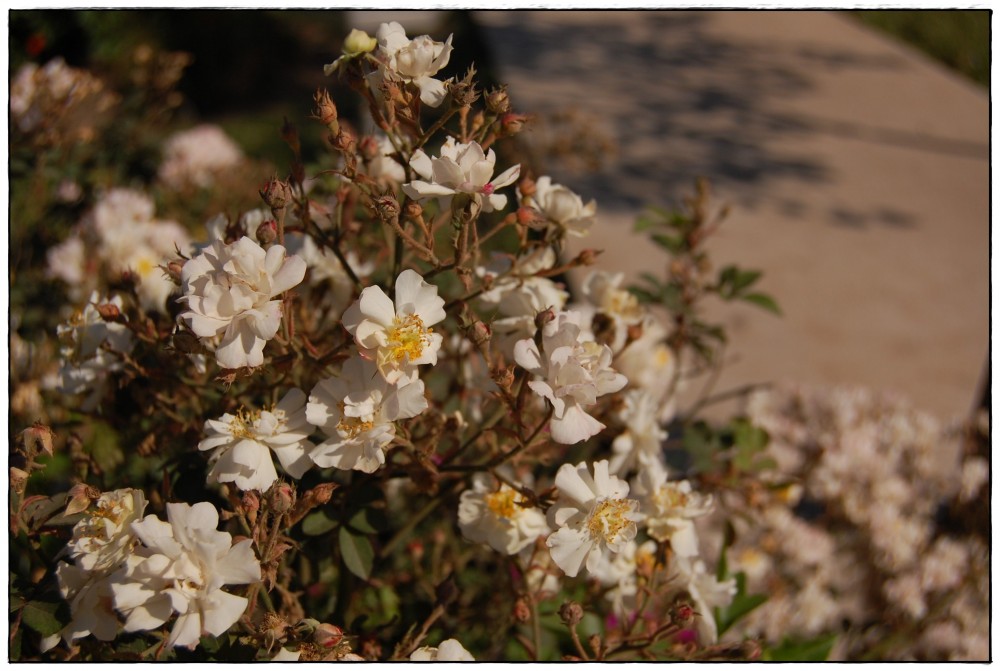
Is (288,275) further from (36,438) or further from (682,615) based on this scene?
(682,615)

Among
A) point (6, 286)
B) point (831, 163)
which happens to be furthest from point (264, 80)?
point (6, 286)

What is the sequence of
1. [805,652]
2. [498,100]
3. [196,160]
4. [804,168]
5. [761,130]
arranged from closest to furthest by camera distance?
[498,100] < [805,652] < [196,160] < [804,168] < [761,130]

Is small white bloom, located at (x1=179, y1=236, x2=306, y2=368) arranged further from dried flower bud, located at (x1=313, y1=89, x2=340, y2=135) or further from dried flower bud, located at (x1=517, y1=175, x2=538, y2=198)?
dried flower bud, located at (x1=517, y1=175, x2=538, y2=198)

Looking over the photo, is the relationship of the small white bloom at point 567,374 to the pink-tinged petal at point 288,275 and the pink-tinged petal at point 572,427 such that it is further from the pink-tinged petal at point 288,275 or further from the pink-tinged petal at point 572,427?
the pink-tinged petal at point 288,275

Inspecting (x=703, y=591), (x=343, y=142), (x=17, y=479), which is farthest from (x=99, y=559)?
(x=703, y=591)

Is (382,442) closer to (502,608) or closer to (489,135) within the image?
(489,135)

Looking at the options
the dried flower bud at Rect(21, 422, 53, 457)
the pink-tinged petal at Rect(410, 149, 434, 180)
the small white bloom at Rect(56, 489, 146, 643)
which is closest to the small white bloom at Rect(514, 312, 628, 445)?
the pink-tinged petal at Rect(410, 149, 434, 180)
